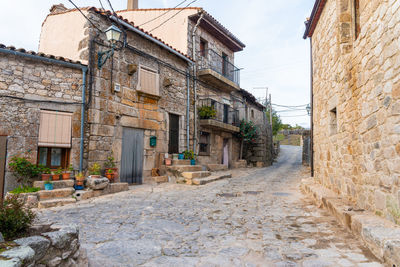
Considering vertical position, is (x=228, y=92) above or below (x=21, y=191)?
above

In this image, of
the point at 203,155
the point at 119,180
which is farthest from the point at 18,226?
the point at 203,155

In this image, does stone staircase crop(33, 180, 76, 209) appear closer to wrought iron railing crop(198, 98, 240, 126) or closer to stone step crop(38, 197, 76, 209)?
stone step crop(38, 197, 76, 209)

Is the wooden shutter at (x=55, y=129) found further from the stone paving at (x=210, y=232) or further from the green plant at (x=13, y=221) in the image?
the green plant at (x=13, y=221)

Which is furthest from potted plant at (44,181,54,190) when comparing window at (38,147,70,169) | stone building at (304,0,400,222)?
stone building at (304,0,400,222)

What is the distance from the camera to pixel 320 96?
249 inches

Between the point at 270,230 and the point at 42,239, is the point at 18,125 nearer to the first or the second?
the point at 42,239

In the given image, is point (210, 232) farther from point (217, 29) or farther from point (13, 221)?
point (217, 29)

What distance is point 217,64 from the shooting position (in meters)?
12.8

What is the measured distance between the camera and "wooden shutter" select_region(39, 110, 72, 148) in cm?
629

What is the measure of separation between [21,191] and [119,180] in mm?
2715

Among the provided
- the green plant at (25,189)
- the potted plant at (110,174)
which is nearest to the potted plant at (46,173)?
the green plant at (25,189)

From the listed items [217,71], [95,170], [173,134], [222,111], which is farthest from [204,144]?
[95,170]

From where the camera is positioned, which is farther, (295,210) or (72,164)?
(72,164)

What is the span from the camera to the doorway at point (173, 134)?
10.00 meters
